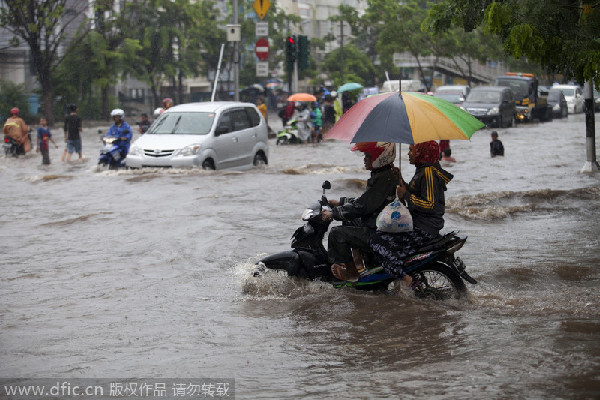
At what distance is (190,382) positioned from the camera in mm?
5641

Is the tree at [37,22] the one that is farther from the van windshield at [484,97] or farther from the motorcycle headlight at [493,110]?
the motorcycle headlight at [493,110]

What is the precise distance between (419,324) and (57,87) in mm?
40445

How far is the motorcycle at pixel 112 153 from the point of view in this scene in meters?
19.1

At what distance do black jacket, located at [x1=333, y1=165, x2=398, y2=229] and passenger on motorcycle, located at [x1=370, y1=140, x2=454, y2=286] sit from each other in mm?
104

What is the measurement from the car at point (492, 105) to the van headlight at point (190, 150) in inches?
755

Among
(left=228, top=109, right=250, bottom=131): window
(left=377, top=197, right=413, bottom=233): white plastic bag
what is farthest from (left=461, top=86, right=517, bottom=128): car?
(left=377, top=197, right=413, bottom=233): white plastic bag

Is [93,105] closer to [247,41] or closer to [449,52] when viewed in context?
[247,41]

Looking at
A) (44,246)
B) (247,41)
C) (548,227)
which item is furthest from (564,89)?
(44,246)

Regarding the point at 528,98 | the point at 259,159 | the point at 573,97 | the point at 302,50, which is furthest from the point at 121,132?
the point at 573,97

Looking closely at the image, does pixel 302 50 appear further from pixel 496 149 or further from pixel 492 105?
pixel 496 149

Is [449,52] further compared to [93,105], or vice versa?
[449,52]

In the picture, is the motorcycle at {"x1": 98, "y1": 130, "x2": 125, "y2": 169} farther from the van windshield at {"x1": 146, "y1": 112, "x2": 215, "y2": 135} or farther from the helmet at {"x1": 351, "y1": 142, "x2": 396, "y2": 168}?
the helmet at {"x1": 351, "y1": 142, "x2": 396, "y2": 168}

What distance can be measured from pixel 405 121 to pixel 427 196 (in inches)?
24.6

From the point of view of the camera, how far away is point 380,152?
23.9ft
